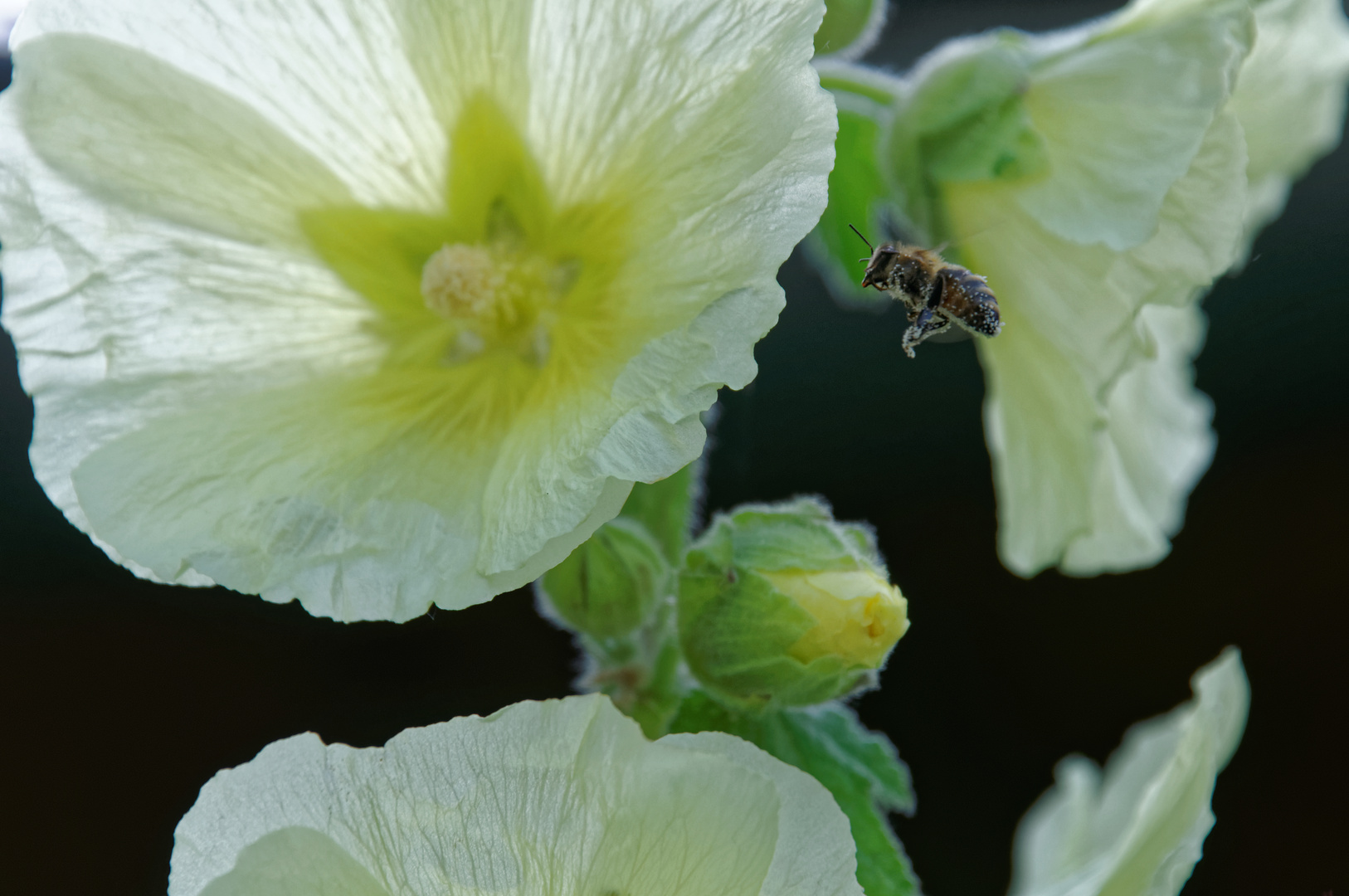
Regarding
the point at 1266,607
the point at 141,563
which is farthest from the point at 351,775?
the point at 1266,607

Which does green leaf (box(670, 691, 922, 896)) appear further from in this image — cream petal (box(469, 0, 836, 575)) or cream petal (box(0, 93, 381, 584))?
cream petal (box(0, 93, 381, 584))

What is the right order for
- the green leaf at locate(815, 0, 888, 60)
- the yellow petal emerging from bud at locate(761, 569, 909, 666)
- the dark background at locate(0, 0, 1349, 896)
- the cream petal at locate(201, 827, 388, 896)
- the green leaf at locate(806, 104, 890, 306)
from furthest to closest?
the dark background at locate(0, 0, 1349, 896), the green leaf at locate(806, 104, 890, 306), the green leaf at locate(815, 0, 888, 60), the yellow petal emerging from bud at locate(761, 569, 909, 666), the cream petal at locate(201, 827, 388, 896)

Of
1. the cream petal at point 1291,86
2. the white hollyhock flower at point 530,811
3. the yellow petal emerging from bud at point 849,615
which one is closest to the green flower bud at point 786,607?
the yellow petal emerging from bud at point 849,615

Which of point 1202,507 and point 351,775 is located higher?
point 351,775

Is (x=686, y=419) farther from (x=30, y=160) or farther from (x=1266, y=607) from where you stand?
(x=1266, y=607)

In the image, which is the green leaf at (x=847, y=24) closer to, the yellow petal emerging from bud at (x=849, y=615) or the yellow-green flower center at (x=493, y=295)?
the yellow-green flower center at (x=493, y=295)

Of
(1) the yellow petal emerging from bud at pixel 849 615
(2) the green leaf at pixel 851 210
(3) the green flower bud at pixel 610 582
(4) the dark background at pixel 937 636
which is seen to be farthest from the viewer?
(4) the dark background at pixel 937 636

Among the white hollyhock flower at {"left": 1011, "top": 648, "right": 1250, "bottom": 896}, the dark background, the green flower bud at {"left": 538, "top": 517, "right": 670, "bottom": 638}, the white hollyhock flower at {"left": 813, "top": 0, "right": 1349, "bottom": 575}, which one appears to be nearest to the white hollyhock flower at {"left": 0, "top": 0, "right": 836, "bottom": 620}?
the green flower bud at {"left": 538, "top": 517, "right": 670, "bottom": 638}
